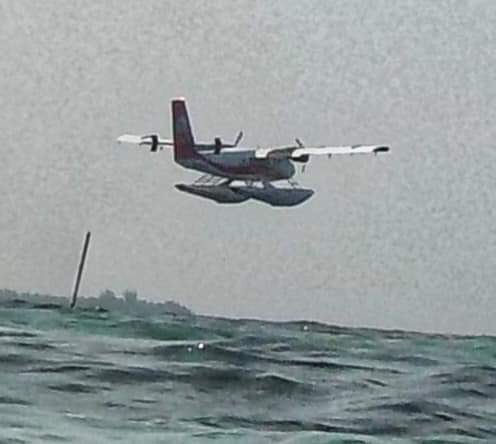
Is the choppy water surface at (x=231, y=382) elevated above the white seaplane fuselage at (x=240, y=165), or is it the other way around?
the white seaplane fuselage at (x=240, y=165)

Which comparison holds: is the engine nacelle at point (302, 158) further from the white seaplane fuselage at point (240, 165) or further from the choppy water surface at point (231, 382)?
the choppy water surface at point (231, 382)

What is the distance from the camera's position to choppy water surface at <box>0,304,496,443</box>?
10.6 ft

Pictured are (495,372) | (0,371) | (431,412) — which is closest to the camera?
(431,412)

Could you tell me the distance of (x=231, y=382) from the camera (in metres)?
3.87

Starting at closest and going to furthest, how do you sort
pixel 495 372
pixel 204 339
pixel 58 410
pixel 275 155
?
pixel 58 410
pixel 495 372
pixel 204 339
pixel 275 155

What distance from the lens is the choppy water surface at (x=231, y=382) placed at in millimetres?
3230

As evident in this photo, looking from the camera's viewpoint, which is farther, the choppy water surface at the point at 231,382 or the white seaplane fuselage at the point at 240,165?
the white seaplane fuselage at the point at 240,165

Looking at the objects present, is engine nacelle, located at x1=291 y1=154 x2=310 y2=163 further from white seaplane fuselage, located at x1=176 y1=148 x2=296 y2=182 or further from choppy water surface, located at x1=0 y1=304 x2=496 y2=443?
choppy water surface, located at x1=0 y1=304 x2=496 y2=443

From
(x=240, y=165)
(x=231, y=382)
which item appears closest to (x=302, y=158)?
(x=240, y=165)

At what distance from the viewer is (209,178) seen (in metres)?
5.65

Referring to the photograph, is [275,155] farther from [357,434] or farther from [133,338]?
[357,434]

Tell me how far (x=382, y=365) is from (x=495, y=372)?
36 cm

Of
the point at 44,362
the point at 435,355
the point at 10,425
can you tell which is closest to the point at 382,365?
the point at 435,355

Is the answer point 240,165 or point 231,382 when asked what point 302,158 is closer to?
point 240,165
